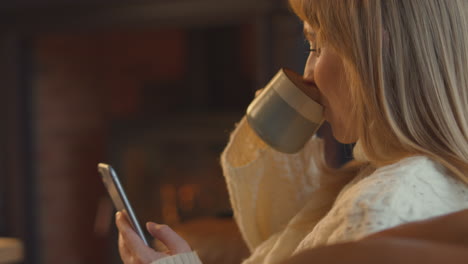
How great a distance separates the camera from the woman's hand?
2.39 ft

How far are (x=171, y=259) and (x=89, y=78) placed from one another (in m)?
2.18

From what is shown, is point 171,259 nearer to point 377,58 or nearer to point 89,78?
point 377,58

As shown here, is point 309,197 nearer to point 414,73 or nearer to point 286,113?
point 286,113

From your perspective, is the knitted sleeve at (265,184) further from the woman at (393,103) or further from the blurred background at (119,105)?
the blurred background at (119,105)

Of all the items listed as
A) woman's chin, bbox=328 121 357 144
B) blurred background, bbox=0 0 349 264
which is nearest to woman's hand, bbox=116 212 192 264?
woman's chin, bbox=328 121 357 144

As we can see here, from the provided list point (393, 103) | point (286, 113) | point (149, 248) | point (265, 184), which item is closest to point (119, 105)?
point (265, 184)

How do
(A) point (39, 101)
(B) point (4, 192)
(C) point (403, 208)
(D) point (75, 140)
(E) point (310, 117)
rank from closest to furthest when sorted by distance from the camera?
(C) point (403, 208) → (E) point (310, 117) → (B) point (4, 192) → (A) point (39, 101) → (D) point (75, 140)

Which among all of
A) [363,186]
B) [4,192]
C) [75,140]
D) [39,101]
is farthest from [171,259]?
[75,140]

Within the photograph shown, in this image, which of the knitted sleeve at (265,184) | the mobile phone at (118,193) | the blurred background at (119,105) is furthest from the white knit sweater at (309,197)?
the blurred background at (119,105)

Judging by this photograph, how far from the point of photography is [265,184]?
3.40ft

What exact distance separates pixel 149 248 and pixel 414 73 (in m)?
0.39

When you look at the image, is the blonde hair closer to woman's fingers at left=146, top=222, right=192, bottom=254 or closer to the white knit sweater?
the white knit sweater

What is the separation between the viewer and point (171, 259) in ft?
2.33

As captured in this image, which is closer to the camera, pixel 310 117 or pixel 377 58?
pixel 377 58
